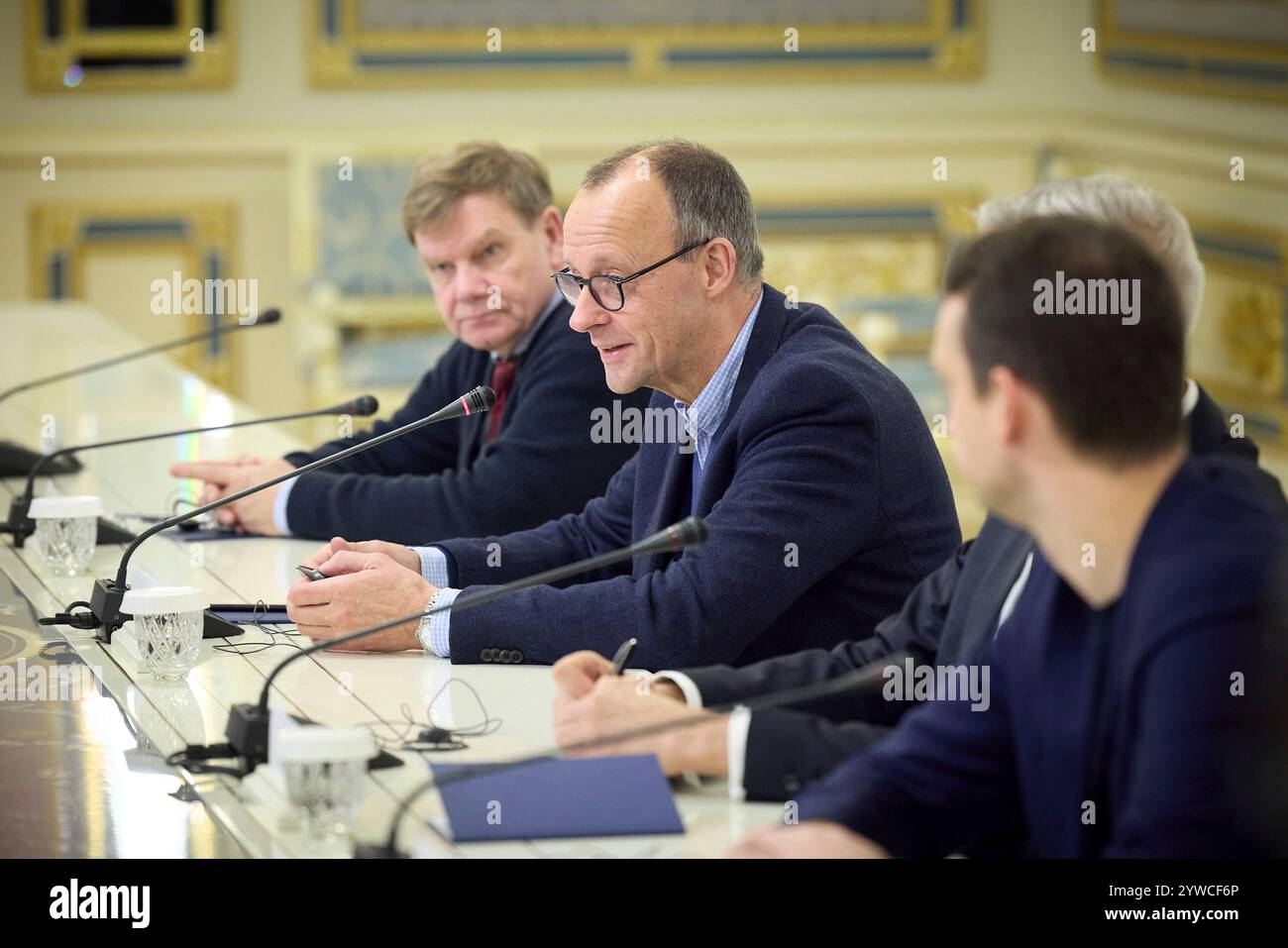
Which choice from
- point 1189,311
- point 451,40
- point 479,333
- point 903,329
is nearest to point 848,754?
point 1189,311

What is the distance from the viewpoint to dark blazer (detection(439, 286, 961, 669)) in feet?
7.03

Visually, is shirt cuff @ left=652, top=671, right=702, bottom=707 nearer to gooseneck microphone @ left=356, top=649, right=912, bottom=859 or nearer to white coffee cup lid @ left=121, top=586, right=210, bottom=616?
gooseneck microphone @ left=356, top=649, right=912, bottom=859

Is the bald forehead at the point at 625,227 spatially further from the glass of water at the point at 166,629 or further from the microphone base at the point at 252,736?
the microphone base at the point at 252,736

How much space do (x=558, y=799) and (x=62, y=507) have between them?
137 cm

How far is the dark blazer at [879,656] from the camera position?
1.72 metres

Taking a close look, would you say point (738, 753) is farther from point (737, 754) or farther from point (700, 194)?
point (700, 194)

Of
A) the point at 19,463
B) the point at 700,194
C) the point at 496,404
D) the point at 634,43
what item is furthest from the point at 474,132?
the point at 700,194

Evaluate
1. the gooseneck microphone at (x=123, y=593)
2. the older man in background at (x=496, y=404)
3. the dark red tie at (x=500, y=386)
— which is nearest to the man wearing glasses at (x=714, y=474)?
the gooseneck microphone at (x=123, y=593)

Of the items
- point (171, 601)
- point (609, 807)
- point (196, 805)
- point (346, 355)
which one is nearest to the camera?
point (609, 807)

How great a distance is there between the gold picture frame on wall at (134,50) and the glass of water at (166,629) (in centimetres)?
445

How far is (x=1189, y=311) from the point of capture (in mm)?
1781

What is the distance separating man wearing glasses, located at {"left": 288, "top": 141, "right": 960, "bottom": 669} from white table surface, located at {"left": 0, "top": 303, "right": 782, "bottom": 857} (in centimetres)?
9

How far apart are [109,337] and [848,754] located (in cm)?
370
